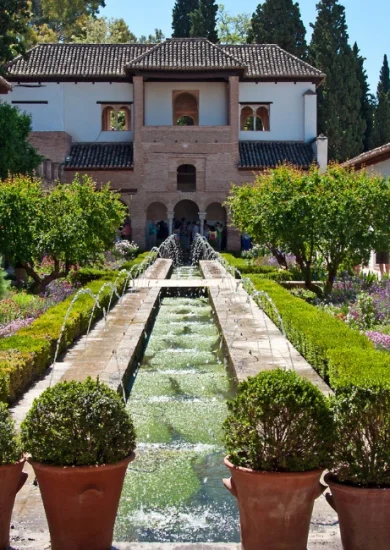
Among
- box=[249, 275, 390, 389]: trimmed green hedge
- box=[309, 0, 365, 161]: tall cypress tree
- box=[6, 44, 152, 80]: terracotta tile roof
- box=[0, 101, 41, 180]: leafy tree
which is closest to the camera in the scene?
box=[249, 275, 390, 389]: trimmed green hedge

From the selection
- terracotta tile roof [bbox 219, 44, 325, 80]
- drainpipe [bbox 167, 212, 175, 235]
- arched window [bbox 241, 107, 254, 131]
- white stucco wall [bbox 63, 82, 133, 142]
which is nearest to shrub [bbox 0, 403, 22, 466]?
drainpipe [bbox 167, 212, 175, 235]

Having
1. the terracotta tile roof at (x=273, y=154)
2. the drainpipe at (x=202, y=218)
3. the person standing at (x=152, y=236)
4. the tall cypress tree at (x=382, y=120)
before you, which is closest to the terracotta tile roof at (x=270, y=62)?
the terracotta tile roof at (x=273, y=154)

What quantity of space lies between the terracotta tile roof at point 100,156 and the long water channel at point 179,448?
21.3 m

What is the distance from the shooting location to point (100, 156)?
33.2 meters

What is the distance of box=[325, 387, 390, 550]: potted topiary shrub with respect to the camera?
3.78 meters

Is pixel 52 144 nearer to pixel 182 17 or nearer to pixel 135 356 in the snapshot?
pixel 182 17

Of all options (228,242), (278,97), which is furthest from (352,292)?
(278,97)

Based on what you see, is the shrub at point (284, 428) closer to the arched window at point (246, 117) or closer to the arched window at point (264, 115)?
the arched window at point (264, 115)

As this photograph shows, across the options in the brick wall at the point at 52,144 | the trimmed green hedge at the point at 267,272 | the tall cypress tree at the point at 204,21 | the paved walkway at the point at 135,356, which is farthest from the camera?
the tall cypress tree at the point at 204,21

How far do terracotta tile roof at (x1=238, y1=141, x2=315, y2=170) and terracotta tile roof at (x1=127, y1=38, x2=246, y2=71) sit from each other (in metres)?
3.22

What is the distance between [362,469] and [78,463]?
4.23 ft

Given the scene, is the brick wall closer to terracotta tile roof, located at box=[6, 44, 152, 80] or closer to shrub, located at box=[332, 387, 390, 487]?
terracotta tile roof, located at box=[6, 44, 152, 80]

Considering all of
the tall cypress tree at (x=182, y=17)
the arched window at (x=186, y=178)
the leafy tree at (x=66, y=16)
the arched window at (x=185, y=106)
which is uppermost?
the leafy tree at (x=66, y=16)

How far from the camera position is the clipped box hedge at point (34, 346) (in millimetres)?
7172
